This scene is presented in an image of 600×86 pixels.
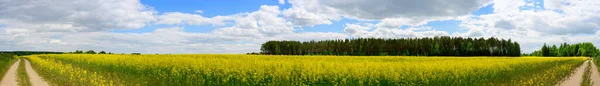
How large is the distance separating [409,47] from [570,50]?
8000cm

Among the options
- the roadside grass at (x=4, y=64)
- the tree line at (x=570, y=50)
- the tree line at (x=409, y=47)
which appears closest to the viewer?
the roadside grass at (x=4, y=64)

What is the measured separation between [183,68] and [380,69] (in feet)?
25.6

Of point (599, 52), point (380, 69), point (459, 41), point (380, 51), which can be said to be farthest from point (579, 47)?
point (380, 69)

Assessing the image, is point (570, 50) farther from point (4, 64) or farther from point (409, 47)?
point (4, 64)

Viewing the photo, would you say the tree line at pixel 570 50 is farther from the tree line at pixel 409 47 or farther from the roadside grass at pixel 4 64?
the roadside grass at pixel 4 64

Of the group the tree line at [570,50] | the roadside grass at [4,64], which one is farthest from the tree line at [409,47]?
the roadside grass at [4,64]

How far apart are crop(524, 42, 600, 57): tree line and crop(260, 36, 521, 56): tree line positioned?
40774 mm

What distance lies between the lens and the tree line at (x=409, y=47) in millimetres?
113188

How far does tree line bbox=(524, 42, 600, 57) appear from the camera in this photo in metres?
158

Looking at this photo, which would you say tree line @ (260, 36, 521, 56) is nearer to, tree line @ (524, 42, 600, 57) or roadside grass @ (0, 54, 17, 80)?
tree line @ (524, 42, 600, 57)

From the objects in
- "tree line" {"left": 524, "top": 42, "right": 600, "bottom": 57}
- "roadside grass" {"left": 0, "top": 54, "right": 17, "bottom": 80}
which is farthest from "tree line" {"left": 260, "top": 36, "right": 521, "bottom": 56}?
"roadside grass" {"left": 0, "top": 54, "right": 17, "bottom": 80}

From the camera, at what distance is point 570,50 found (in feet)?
534

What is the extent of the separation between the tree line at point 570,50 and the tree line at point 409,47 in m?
40.8

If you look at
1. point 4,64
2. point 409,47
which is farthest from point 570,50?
point 4,64
